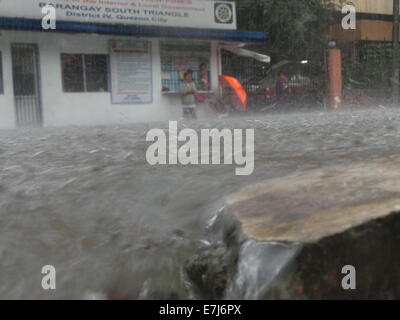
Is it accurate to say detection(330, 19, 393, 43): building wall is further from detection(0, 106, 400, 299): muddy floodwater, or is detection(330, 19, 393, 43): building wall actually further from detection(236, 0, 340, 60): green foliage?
detection(0, 106, 400, 299): muddy floodwater

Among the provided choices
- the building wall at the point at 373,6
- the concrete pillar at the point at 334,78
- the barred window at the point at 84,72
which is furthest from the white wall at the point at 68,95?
the building wall at the point at 373,6

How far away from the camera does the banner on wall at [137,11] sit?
1212cm

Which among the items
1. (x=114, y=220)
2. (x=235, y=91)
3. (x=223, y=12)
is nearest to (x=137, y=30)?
(x=223, y=12)

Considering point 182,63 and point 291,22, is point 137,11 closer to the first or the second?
point 182,63

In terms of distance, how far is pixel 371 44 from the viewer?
20.6 metres

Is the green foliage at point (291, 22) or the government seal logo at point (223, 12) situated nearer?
the government seal logo at point (223, 12)

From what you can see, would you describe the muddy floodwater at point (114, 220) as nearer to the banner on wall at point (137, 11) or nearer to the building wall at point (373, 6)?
the banner on wall at point (137, 11)

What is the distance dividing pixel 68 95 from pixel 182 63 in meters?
3.43

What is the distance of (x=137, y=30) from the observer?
44.6 ft

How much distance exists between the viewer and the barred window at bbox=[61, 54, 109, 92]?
13266mm

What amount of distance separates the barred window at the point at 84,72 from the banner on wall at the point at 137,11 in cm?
95

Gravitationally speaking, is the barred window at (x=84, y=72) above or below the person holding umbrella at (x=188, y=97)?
above

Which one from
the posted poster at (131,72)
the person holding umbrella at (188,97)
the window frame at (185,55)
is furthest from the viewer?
the window frame at (185,55)

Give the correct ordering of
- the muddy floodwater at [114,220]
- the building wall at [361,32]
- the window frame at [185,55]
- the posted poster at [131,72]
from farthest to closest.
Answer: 1. the building wall at [361,32]
2. the window frame at [185,55]
3. the posted poster at [131,72]
4. the muddy floodwater at [114,220]
